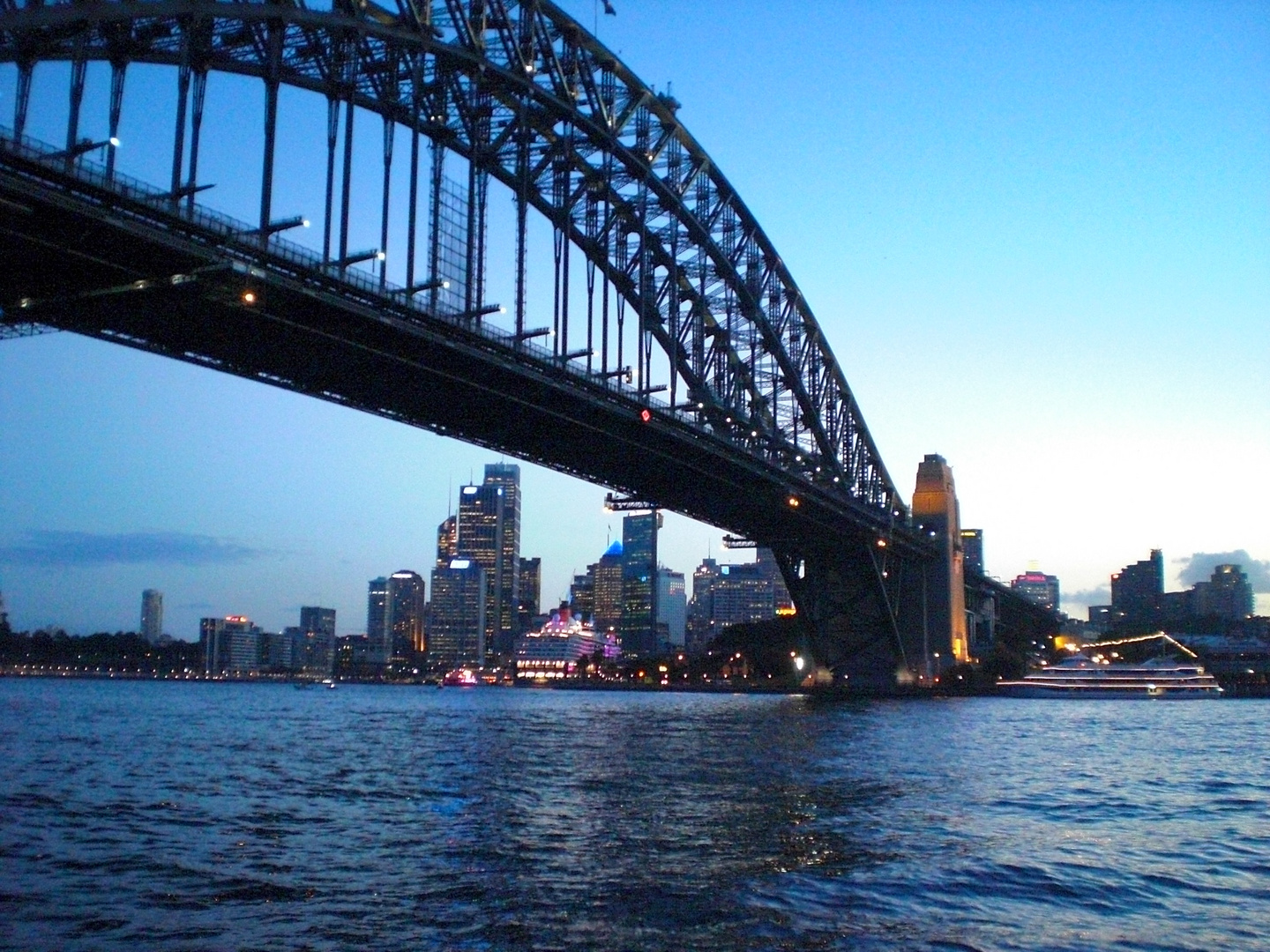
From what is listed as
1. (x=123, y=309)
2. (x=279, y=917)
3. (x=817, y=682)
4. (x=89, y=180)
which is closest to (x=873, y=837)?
(x=279, y=917)

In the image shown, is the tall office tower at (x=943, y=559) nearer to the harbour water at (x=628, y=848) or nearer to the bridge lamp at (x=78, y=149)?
the harbour water at (x=628, y=848)

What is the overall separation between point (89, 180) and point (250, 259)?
4601 mm

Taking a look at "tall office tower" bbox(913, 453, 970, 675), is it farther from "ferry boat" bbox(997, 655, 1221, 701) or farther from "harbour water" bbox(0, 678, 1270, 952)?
"harbour water" bbox(0, 678, 1270, 952)

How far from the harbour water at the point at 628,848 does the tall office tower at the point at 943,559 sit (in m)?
52.3

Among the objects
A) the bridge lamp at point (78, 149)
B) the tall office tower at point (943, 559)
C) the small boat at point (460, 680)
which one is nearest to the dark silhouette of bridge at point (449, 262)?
the bridge lamp at point (78, 149)

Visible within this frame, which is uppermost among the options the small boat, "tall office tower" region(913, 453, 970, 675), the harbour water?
"tall office tower" region(913, 453, 970, 675)

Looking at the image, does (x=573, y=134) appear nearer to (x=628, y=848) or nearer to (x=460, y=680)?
(x=628, y=848)

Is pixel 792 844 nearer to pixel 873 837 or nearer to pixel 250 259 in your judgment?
pixel 873 837

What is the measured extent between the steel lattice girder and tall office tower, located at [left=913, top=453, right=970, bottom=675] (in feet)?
28.5

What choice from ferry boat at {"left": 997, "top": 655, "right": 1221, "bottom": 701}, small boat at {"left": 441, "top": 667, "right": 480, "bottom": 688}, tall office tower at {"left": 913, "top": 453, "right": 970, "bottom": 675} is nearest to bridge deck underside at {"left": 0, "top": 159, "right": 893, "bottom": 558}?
tall office tower at {"left": 913, "top": 453, "right": 970, "bottom": 675}

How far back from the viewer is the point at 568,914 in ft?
38.9

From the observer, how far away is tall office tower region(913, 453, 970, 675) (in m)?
85.8

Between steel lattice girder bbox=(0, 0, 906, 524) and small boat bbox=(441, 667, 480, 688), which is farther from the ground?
steel lattice girder bbox=(0, 0, 906, 524)

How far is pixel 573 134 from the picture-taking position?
46438 mm
